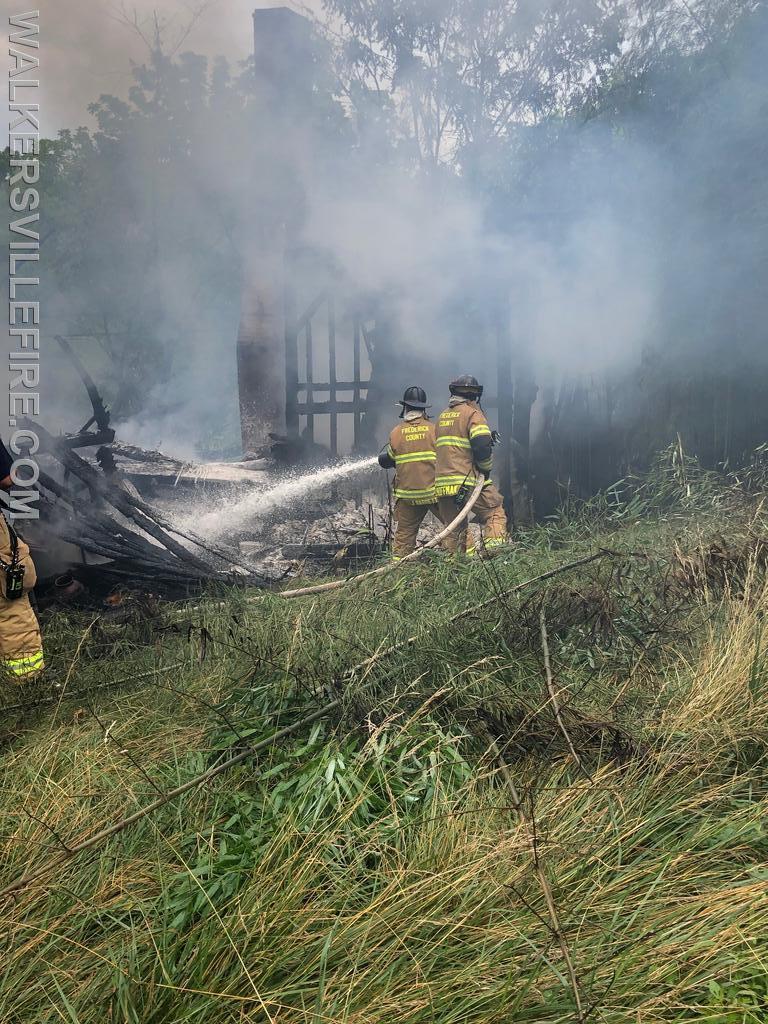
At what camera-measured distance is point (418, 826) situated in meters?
2.27

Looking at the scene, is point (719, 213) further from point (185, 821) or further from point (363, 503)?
point (185, 821)

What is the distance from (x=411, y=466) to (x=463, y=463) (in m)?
0.49

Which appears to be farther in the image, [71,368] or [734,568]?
[71,368]

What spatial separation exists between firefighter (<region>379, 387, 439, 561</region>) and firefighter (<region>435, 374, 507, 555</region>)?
0.33ft

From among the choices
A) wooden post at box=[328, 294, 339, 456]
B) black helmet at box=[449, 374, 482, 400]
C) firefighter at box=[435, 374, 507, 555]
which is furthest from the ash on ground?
black helmet at box=[449, 374, 482, 400]

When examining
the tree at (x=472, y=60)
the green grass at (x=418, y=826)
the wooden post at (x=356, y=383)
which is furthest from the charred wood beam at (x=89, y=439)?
the tree at (x=472, y=60)

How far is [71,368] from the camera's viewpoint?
1491 cm

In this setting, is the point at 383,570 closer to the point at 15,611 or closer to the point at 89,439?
the point at 15,611

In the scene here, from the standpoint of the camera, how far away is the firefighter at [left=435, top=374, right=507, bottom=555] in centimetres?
729

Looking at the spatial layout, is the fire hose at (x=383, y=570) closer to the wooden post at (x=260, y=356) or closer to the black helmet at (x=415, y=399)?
the black helmet at (x=415, y=399)

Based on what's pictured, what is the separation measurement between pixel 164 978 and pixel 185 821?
0.69m

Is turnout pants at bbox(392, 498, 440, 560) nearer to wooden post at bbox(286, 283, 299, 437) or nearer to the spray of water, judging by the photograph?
the spray of water

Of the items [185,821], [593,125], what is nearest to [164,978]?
[185,821]

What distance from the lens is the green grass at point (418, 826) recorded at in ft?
5.68
